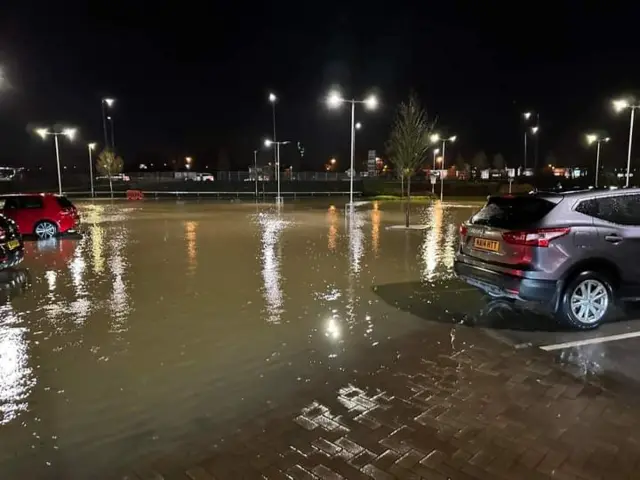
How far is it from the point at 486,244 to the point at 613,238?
1.52m

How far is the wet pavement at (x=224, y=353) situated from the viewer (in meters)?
3.96

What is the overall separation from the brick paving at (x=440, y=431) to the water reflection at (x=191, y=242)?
675 centimetres

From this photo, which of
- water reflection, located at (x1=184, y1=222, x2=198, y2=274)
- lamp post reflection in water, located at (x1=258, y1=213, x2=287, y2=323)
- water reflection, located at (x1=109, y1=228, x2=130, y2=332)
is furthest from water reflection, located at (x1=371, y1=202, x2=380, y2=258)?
water reflection, located at (x1=109, y1=228, x2=130, y2=332)

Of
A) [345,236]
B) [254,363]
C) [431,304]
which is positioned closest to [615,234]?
[431,304]

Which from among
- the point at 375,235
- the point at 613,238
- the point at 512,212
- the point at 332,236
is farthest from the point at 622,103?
the point at 512,212

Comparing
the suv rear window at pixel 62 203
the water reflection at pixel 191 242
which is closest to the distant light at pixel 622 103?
the water reflection at pixel 191 242

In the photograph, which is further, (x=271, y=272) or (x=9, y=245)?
(x=271, y=272)

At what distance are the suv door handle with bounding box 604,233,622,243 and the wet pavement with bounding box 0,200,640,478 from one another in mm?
1115

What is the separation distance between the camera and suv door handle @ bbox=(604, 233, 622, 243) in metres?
6.52

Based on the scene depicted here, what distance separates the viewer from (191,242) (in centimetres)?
1535

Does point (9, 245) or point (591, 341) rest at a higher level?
point (9, 245)

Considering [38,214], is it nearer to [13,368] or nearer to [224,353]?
[13,368]

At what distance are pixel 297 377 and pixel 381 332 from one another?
177 centimetres

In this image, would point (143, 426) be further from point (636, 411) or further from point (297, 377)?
point (636, 411)
